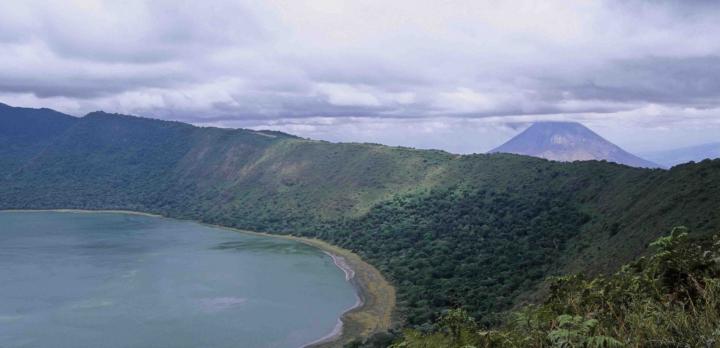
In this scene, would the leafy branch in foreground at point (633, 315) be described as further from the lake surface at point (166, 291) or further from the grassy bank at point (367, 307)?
the lake surface at point (166, 291)

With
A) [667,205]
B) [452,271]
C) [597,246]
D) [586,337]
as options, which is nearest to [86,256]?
[452,271]

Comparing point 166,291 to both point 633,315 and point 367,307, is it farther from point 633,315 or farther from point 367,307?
point 633,315

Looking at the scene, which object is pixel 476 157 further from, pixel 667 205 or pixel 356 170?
pixel 667 205

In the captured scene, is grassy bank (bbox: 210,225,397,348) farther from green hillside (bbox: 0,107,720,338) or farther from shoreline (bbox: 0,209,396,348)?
green hillside (bbox: 0,107,720,338)

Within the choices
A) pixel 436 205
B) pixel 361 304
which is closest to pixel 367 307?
pixel 361 304

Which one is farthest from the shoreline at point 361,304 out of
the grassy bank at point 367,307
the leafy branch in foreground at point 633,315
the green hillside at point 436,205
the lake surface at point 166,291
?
the leafy branch in foreground at point 633,315

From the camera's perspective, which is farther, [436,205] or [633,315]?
[436,205]
